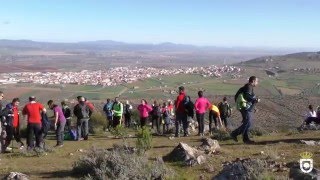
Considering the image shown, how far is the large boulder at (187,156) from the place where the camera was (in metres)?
9.71

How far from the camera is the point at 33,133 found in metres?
13.3

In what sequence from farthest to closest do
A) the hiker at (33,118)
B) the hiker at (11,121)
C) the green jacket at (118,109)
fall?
the green jacket at (118,109)
the hiker at (11,121)
the hiker at (33,118)

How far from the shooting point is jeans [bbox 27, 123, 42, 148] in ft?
42.8

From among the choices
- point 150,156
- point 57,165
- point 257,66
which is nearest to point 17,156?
point 57,165

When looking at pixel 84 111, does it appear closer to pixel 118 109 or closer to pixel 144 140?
pixel 118 109

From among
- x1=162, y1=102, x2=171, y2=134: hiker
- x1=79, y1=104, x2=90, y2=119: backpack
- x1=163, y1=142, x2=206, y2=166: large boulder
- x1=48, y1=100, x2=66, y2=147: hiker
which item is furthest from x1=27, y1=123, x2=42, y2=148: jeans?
x1=162, y1=102, x2=171, y2=134: hiker

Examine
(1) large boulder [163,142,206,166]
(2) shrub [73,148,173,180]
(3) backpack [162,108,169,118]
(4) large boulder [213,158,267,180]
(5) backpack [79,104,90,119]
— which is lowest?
(3) backpack [162,108,169,118]

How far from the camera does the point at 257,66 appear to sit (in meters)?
97.9

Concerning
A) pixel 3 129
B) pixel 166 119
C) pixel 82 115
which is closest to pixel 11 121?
pixel 3 129

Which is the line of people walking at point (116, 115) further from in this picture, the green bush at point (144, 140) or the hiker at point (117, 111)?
the green bush at point (144, 140)

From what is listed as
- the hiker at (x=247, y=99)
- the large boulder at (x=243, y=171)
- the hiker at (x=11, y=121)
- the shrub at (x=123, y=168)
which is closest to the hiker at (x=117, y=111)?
the hiker at (x=11, y=121)

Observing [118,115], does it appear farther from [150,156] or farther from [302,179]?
[302,179]

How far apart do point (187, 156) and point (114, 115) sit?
917cm

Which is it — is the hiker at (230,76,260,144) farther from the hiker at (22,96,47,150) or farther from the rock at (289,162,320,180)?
the hiker at (22,96,47,150)
